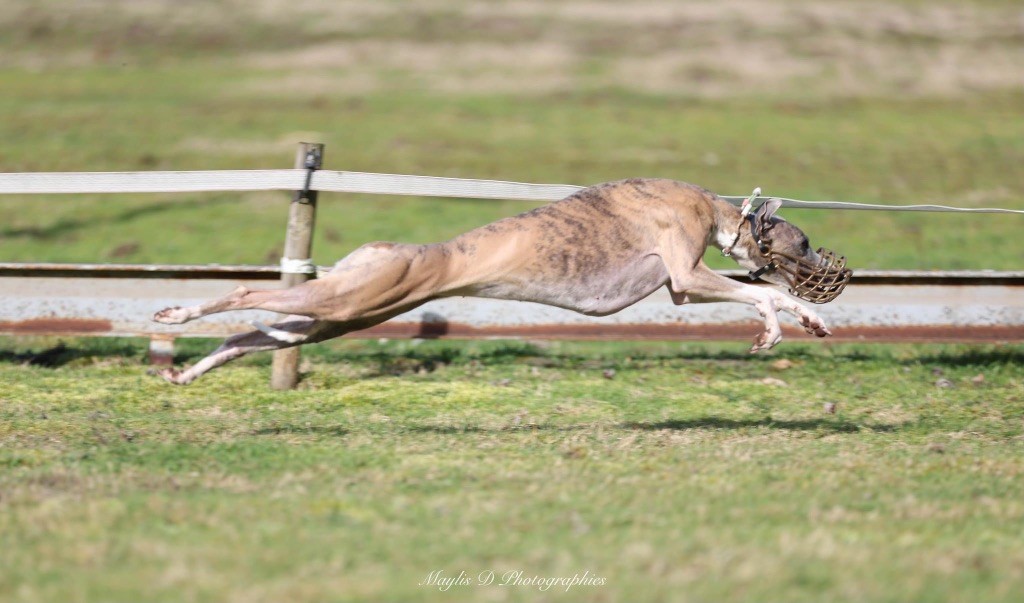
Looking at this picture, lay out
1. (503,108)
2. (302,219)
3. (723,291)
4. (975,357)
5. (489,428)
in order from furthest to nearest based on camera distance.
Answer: (503,108) < (975,357) < (302,219) < (489,428) < (723,291)

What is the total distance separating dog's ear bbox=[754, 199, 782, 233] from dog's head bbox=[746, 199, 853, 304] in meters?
0.02

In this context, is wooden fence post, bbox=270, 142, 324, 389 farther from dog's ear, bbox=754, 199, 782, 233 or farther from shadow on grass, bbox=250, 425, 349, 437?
dog's ear, bbox=754, 199, 782, 233

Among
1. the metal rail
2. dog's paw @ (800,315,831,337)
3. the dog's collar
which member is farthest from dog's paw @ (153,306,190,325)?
dog's paw @ (800,315,831,337)

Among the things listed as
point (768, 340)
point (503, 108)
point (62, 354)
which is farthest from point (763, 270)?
point (503, 108)

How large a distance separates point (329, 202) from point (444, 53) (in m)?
9.68

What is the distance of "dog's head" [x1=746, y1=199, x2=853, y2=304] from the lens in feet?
21.2

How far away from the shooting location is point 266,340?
6.19 m

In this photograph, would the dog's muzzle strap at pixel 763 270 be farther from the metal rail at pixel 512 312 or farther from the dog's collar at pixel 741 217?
the metal rail at pixel 512 312

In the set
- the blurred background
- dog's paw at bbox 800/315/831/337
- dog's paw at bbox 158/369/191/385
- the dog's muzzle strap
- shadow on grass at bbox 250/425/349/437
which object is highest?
the blurred background

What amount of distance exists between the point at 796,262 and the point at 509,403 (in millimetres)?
2084

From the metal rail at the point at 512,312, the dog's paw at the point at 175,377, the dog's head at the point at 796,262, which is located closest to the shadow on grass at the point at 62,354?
the metal rail at the point at 512,312

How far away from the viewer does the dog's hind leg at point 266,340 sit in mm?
6117

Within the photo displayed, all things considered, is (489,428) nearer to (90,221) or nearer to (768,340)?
(768,340)

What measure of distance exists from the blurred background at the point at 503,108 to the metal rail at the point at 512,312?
8.82ft
